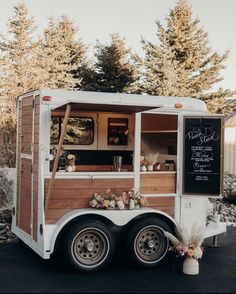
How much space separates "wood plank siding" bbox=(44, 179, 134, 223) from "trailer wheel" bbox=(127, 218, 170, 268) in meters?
0.70

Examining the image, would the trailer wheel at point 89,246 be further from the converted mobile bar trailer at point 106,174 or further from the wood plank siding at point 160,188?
the wood plank siding at point 160,188

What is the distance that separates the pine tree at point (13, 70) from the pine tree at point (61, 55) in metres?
0.73

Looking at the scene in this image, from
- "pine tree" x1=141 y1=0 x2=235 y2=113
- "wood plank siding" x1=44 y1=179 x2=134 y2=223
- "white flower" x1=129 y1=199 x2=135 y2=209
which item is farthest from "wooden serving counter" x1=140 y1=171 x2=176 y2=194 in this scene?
"pine tree" x1=141 y1=0 x2=235 y2=113

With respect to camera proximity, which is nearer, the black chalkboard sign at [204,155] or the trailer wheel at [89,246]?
the trailer wheel at [89,246]

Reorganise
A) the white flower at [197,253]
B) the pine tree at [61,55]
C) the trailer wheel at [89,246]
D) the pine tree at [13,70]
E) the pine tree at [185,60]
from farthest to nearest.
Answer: the pine tree at [185,60]
the pine tree at [61,55]
the pine tree at [13,70]
the white flower at [197,253]
the trailer wheel at [89,246]

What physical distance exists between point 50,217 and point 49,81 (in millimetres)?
13975

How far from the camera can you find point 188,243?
7.23m

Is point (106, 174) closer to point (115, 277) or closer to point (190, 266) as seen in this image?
point (115, 277)

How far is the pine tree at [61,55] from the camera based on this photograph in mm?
21438

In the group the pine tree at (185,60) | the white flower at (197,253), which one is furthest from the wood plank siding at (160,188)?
the pine tree at (185,60)

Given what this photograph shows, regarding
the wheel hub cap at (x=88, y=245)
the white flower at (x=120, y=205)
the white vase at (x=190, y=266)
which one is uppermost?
the white flower at (x=120, y=205)

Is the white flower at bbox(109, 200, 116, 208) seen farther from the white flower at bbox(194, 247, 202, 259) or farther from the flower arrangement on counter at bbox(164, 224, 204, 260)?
the white flower at bbox(194, 247, 202, 259)

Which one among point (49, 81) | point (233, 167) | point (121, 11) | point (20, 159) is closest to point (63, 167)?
point (20, 159)

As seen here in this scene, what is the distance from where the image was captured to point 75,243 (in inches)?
277
